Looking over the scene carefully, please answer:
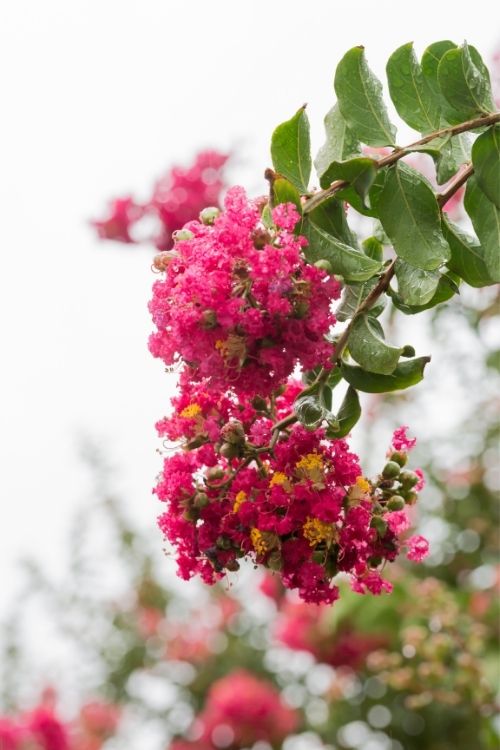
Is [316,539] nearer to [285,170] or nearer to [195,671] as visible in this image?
[285,170]

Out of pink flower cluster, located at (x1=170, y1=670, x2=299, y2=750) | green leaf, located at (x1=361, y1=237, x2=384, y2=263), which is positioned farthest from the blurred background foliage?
green leaf, located at (x1=361, y1=237, x2=384, y2=263)

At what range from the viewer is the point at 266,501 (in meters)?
0.81

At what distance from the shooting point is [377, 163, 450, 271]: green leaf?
0.79 metres

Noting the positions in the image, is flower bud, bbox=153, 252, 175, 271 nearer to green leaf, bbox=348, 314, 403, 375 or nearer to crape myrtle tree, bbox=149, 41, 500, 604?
crape myrtle tree, bbox=149, 41, 500, 604

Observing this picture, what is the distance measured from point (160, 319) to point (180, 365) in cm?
5

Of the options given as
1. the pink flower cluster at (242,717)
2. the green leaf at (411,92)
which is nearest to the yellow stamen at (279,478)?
the green leaf at (411,92)

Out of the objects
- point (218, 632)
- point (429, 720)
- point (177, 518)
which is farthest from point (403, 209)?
point (218, 632)

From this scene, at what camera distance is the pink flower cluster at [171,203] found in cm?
223

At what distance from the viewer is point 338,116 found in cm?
86

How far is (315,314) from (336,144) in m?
0.19

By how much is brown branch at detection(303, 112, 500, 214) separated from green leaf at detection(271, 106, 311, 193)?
1.0 inches

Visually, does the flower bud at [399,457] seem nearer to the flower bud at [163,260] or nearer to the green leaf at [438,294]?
the green leaf at [438,294]

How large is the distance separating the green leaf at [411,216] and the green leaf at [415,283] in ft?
0.06

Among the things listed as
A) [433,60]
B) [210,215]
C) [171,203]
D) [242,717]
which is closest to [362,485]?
[210,215]
